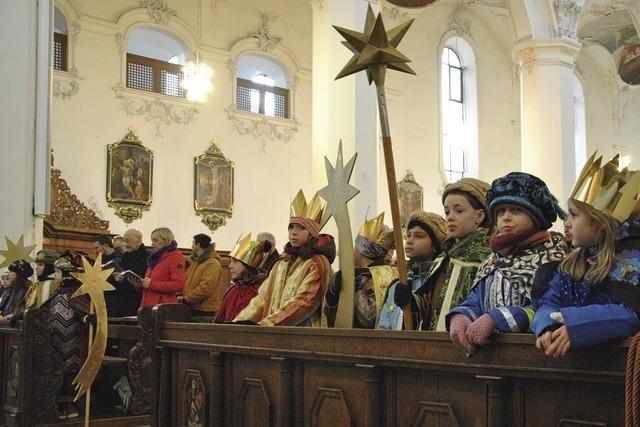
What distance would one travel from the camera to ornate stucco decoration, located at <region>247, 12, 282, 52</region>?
15.3 m

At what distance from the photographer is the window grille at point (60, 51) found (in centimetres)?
1291

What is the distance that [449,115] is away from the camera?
1845 centimetres

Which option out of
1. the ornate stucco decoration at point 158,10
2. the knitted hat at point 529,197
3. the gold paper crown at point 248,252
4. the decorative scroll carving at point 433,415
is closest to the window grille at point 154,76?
the ornate stucco decoration at point 158,10

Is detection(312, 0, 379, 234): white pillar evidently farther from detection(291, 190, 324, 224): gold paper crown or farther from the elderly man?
detection(291, 190, 324, 224): gold paper crown

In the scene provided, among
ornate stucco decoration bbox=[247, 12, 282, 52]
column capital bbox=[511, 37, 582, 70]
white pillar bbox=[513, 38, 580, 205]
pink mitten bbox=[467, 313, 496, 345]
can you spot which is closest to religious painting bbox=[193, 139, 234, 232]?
ornate stucco decoration bbox=[247, 12, 282, 52]

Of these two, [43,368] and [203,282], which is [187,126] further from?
[43,368]

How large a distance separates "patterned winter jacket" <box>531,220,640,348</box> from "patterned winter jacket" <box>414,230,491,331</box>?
3.19 feet

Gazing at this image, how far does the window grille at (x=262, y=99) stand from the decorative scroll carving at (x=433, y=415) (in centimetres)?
1236

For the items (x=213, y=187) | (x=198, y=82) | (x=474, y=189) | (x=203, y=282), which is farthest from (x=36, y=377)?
(x=213, y=187)

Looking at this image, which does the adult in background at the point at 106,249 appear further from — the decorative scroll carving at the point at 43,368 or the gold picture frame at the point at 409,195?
the gold picture frame at the point at 409,195

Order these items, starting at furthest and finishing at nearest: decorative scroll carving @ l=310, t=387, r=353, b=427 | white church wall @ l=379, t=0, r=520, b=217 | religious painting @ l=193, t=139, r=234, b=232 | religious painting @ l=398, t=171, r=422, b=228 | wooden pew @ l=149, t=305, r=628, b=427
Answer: white church wall @ l=379, t=0, r=520, b=217
religious painting @ l=398, t=171, r=422, b=228
religious painting @ l=193, t=139, r=234, b=232
decorative scroll carving @ l=310, t=387, r=353, b=427
wooden pew @ l=149, t=305, r=628, b=427

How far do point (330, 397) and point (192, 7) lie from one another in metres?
12.1

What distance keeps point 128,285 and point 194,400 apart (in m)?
3.63

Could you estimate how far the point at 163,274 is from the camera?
7.51 metres
